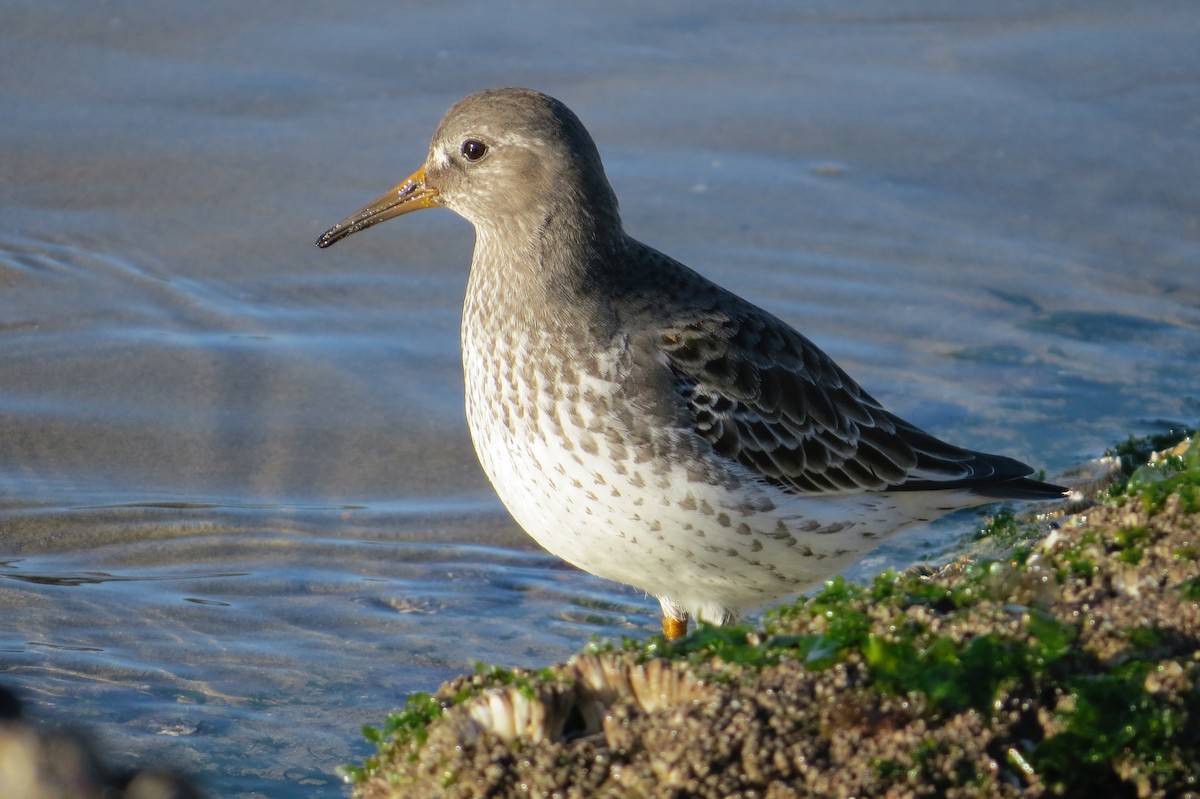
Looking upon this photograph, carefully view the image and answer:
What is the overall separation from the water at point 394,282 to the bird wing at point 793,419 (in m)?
1.18

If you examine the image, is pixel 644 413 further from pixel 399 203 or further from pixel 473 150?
pixel 399 203

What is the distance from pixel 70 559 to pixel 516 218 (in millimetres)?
2680

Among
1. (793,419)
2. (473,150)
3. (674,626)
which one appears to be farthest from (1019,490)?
(473,150)

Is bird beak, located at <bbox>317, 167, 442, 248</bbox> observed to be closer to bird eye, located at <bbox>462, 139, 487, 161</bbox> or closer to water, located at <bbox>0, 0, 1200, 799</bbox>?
bird eye, located at <bbox>462, 139, 487, 161</bbox>

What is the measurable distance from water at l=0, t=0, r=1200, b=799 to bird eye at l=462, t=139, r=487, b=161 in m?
2.00

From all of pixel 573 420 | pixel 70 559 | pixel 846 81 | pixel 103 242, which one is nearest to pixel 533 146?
pixel 573 420

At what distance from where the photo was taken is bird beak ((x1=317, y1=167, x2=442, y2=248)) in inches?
276

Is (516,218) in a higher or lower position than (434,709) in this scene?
higher

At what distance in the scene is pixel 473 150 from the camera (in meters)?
6.71

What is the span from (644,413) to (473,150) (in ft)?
4.98

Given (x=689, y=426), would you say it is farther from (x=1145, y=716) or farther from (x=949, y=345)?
(x=949, y=345)

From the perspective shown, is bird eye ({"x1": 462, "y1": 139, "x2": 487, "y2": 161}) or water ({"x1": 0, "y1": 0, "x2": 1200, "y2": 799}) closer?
bird eye ({"x1": 462, "y1": 139, "x2": 487, "y2": 161})

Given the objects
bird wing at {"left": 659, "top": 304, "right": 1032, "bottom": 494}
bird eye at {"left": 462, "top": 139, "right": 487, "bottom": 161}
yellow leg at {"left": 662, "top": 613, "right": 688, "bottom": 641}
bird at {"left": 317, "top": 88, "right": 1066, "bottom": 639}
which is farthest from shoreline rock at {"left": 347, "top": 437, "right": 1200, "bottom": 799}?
bird eye at {"left": 462, "top": 139, "right": 487, "bottom": 161}

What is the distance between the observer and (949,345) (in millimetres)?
9391
